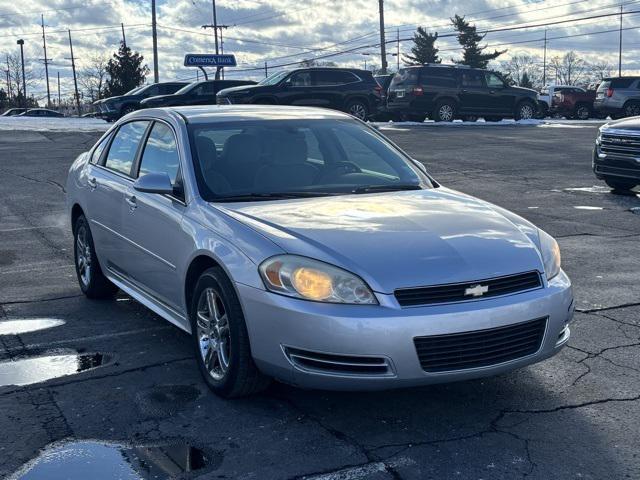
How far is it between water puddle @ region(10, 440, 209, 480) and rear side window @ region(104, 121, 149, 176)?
8.61ft

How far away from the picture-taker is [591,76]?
15675cm

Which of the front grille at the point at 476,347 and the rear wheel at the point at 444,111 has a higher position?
the rear wheel at the point at 444,111

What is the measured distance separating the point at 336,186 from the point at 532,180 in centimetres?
1056

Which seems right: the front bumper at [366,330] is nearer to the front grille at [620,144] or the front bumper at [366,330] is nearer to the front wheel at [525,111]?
the front grille at [620,144]

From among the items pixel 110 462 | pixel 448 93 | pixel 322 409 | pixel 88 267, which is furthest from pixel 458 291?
pixel 448 93

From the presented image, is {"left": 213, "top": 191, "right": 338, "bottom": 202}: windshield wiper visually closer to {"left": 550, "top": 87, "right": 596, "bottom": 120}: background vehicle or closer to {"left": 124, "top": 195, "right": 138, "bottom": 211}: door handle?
{"left": 124, "top": 195, "right": 138, "bottom": 211}: door handle

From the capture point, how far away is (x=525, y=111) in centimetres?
3184

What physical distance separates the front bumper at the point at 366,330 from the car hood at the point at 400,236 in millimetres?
150

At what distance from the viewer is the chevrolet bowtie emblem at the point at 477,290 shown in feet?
13.6

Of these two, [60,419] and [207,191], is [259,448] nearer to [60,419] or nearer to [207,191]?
[60,419]

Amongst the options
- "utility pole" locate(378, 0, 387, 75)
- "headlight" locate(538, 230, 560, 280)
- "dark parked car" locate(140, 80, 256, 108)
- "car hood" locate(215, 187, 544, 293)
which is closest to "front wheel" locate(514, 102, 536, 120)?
"dark parked car" locate(140, 80, 256, 108)

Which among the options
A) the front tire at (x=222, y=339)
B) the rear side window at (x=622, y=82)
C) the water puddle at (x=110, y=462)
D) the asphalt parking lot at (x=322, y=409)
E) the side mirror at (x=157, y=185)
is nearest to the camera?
the water puddle at (x=110, y=462)

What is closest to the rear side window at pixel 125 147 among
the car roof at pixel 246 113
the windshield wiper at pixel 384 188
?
the car roof at pixel 246 113

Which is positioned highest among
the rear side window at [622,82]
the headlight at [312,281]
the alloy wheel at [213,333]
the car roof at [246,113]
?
the rear side window at [622,82]
